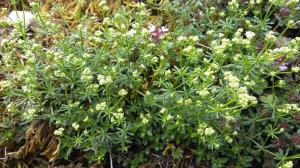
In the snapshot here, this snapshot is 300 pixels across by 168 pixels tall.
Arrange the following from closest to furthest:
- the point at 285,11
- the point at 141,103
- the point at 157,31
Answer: the point at 141,103 → the point at 157,31 → the point at 285,11

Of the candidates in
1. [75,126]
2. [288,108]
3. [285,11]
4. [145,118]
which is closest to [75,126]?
[75,126]

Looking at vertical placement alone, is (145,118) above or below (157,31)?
below

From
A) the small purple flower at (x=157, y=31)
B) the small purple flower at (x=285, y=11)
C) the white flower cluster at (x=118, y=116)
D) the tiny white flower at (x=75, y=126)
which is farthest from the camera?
the small purple flower at (x=285, y=11)

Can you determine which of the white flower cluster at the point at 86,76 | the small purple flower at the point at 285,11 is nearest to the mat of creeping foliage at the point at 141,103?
the white flower cluster at the point at 86,76

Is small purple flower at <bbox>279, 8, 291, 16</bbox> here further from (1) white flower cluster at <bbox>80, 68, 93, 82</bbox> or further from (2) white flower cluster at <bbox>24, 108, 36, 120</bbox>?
(2) white flower cluster at <bbox>24, 108, 36, 120</bbox>

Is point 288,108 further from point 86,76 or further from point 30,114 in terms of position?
point 30,114

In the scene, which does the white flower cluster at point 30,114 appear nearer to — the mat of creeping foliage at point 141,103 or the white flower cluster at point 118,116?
the mat of creeping foliage at point 141,103

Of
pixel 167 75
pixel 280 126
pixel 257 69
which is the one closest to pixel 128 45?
pixel 167 75
